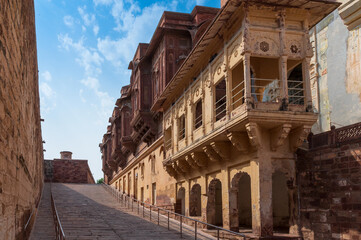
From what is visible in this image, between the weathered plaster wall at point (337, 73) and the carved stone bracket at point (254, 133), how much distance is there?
3997mm

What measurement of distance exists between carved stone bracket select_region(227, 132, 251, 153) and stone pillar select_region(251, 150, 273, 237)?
674 mm

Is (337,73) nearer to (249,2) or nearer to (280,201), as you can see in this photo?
(249,2)

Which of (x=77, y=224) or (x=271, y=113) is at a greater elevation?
(x=271, y=113)

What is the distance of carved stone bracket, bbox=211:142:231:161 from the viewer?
15.3m

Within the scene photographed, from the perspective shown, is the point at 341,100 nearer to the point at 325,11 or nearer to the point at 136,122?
the point at 325,11

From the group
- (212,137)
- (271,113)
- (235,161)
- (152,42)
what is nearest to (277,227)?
(235,161)

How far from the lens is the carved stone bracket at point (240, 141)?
535 inches

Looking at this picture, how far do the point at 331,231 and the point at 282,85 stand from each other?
448cm

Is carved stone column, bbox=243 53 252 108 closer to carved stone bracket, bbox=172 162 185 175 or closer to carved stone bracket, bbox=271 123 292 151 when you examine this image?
carved stone bracket, bbox=271 123 292 151

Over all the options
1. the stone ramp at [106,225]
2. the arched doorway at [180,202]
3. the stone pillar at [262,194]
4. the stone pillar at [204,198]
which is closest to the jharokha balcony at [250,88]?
the stone pillar at [262,194]

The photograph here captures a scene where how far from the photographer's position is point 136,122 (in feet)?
97.2

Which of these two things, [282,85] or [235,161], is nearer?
[282,85]

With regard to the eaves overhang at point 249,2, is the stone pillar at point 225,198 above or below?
below

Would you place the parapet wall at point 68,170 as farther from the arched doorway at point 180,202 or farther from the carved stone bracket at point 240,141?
the carved stone bracket at point 240,141
